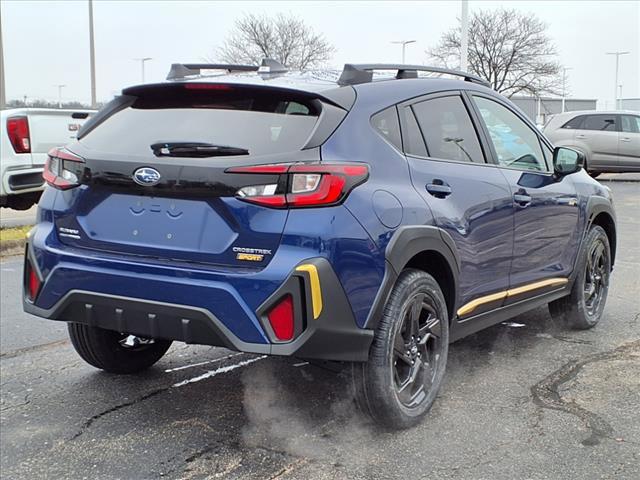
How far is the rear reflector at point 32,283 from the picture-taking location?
346cm

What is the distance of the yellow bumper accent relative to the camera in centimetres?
293

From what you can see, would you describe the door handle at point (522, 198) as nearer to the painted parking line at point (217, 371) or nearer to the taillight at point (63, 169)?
the painted parking line at point (217, 371)

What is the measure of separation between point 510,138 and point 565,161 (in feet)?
1.61

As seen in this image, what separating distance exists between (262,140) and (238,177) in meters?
0.23

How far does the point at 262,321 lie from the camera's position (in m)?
2.96

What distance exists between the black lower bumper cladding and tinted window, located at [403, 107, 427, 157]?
0.96m

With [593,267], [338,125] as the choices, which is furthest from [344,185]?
[593,267]

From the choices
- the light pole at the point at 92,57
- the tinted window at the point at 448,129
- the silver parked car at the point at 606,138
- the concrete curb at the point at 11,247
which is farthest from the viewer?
the light pole at the point at 92,57

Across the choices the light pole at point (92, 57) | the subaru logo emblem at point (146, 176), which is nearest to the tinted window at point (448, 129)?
the subaru logo emblem at point (146, 176)

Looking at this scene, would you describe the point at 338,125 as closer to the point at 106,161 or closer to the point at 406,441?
the point at 106,161

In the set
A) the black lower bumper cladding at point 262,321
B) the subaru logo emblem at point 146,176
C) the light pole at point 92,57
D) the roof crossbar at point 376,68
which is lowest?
the black lower bumper cladding at point 262,321

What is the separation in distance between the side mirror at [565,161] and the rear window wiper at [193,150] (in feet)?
8.53

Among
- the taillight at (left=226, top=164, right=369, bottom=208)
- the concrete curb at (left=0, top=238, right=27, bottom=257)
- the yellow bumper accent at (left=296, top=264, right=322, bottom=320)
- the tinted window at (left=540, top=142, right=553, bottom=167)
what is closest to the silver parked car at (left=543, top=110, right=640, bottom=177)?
the concrete curb at (left=0, top=238, right=27, bottom=257)

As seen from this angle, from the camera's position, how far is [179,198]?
3.13 m
